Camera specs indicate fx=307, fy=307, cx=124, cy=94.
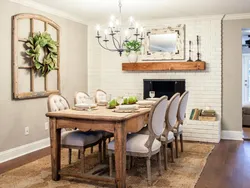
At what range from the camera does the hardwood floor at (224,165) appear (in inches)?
132

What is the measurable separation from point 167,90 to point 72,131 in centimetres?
284

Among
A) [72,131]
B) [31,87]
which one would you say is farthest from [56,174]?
[31,87]

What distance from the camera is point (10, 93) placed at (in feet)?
14.0

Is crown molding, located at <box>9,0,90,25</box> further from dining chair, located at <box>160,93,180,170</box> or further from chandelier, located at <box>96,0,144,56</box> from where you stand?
dining chair, located at <box>160,93,180,170</box>

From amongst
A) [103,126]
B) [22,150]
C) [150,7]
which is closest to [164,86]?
[150,7]

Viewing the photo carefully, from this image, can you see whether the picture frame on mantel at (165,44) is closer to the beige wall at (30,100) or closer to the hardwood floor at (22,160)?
the beige wall at (30,100)

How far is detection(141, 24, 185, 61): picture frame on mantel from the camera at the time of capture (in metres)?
5.95

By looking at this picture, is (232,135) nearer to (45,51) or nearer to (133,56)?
(133,56)

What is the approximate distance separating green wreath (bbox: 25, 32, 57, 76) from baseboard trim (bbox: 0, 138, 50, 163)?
1119 millimetres

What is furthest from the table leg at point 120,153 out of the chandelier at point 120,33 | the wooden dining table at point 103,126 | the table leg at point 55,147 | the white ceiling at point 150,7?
the white ceiling at point 150,7

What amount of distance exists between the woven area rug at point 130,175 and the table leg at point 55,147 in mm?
102

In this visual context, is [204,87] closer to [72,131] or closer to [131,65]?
[131,65]

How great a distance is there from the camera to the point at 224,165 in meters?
3.99

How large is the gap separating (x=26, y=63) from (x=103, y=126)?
208cm
